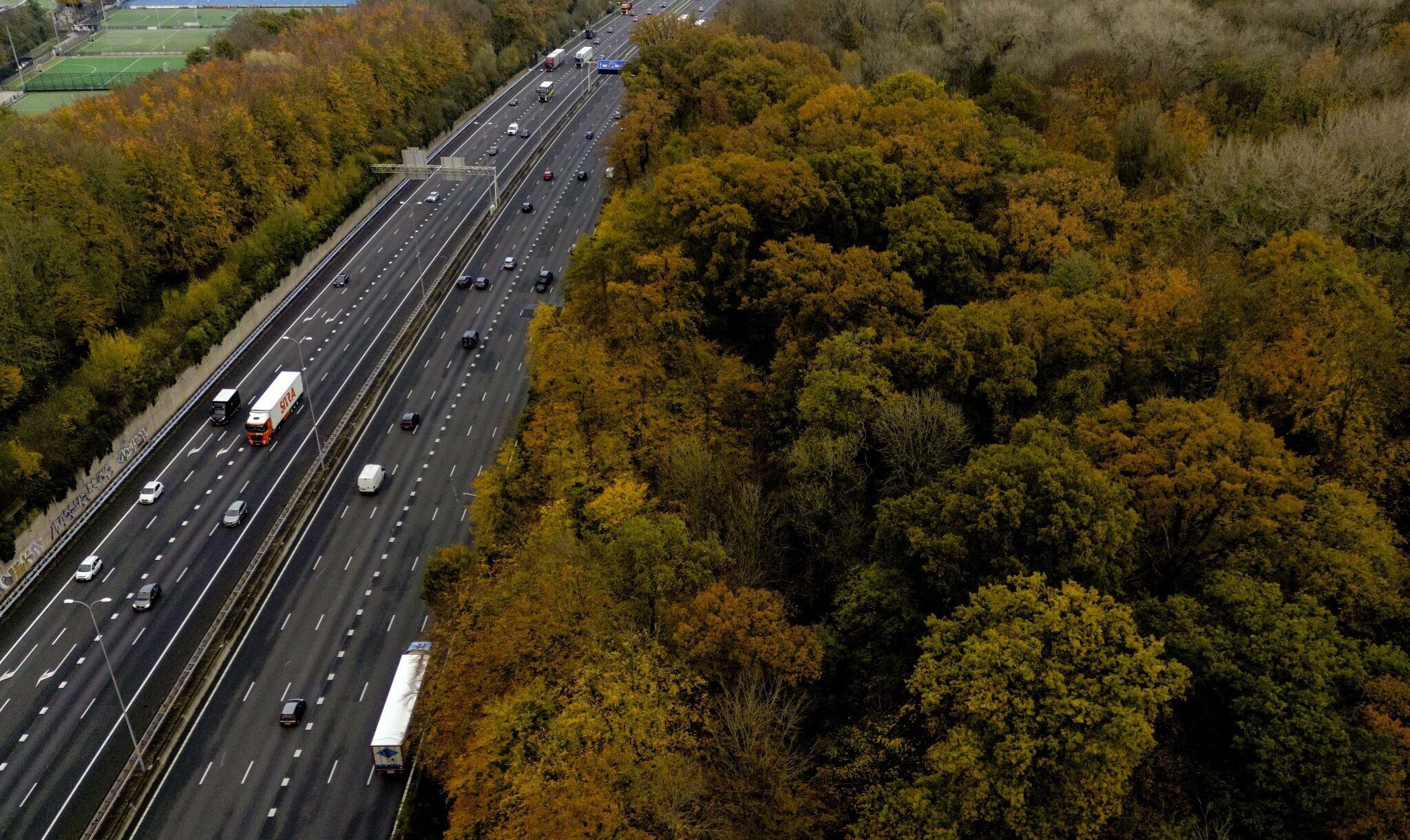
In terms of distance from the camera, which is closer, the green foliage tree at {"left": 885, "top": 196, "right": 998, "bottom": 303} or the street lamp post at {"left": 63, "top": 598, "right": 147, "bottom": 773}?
the street lamp post at {"left": 63, "top": 598, "right": 147, "bottom": 773}

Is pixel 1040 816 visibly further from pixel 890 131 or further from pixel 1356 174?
pixel 890 131

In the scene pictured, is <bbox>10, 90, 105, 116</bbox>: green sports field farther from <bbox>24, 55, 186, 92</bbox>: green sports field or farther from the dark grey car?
the dark grey car

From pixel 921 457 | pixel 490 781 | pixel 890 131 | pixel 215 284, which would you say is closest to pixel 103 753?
pixel 490 781

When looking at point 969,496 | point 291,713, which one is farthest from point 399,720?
point 969,496

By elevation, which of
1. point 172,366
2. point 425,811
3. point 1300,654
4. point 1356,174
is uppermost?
point 1356,174

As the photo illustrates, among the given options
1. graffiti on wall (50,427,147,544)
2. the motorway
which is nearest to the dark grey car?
the motorway

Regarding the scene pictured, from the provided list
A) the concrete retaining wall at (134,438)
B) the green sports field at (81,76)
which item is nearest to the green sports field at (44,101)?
the green sports field at (81,76)

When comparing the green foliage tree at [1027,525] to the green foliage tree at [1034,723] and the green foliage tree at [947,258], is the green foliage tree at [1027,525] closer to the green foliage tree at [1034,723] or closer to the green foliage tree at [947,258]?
the green foliage tree at [1034,723]
